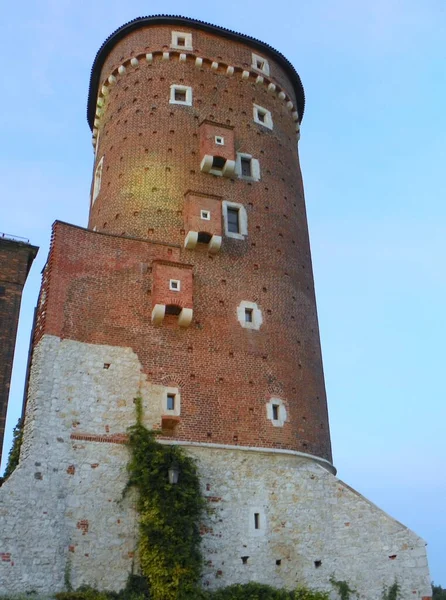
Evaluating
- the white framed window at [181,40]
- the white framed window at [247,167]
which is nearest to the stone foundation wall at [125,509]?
the white framed window at [247,167]

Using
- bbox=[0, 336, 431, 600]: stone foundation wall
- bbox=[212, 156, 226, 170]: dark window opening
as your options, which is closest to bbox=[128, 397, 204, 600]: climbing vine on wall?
bbox=[0, 336, 431, 600]: stone foundation wall

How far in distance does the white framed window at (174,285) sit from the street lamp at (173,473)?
19.1ft

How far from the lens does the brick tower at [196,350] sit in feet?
61.7

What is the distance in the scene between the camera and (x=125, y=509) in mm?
18781

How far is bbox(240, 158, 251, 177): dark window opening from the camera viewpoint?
26609mm

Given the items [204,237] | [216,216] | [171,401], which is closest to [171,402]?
[171,401]

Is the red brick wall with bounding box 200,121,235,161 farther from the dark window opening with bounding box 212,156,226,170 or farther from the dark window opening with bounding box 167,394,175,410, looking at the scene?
the dark window opening with bounding box 167,394,175,410

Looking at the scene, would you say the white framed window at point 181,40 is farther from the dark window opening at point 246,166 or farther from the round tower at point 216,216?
the dark window opening at point 246,166

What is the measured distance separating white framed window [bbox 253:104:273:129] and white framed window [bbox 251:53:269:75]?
2.17m

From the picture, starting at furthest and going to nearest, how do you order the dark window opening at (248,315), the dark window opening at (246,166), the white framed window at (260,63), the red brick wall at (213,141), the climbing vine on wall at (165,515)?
1. the white framed window at (260,63)
2. the dark window opening at (246,166)
3. the red brick wall at (213,141)
4. the dark window opening at (248,315)
5. the climbing vine on wall at (165,515)

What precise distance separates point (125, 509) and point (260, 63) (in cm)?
2022

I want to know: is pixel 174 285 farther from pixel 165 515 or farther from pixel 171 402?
pixel 165 515

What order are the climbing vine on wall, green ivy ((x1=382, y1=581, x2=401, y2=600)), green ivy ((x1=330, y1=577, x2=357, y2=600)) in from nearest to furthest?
the climbing vine on wall, green ivy ((x1=382, y1=581, x2=401, y2=600)), green ivy ((x1=330, y1=577, x2=357, y2=600))

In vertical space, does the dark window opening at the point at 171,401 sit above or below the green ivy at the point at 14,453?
above
